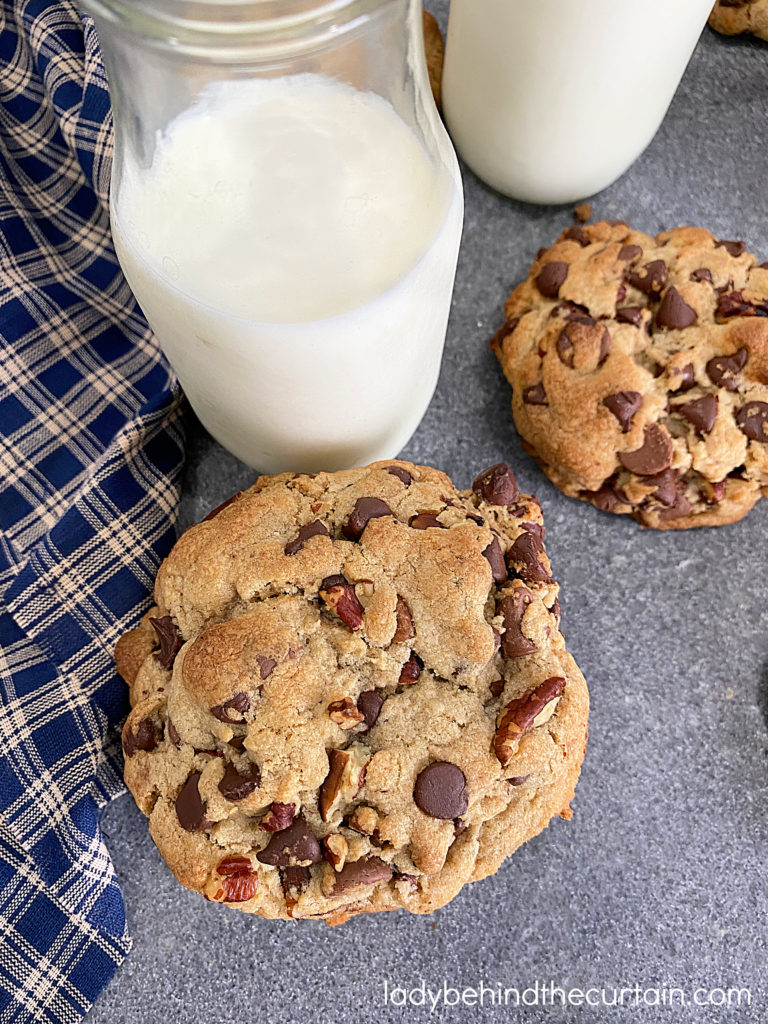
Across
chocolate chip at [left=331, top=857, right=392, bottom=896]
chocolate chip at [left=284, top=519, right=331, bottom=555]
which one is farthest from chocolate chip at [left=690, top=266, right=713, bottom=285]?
chocolate chip at [left=331, top=857, right=392, bottom=896]

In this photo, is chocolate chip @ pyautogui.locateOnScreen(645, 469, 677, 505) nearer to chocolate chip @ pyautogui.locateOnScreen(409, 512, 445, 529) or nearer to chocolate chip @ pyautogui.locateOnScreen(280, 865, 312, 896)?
chocolate chip @ pyautogui.locateOnScreen(409, 512, 445, 529)

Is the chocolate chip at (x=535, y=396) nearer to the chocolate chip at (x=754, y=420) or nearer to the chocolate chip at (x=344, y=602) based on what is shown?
the chocolate chip at (x=754, y=420)

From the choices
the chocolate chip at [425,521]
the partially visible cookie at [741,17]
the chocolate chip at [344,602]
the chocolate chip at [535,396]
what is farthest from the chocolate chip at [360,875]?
the partially visible cookie at [741,17]

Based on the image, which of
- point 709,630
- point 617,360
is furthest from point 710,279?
point 709,630

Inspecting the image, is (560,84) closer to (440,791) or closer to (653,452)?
(653,452)

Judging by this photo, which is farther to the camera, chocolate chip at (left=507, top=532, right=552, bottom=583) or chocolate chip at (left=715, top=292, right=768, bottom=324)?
chocolate chip at (left=715, top=292, right=768, bottom=324)

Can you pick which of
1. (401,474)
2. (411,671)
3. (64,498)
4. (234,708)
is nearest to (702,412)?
(401,474)

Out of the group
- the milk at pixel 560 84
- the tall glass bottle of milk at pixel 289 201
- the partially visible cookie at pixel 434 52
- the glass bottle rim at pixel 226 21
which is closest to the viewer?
the glass bottle rim at pixel 226 21
